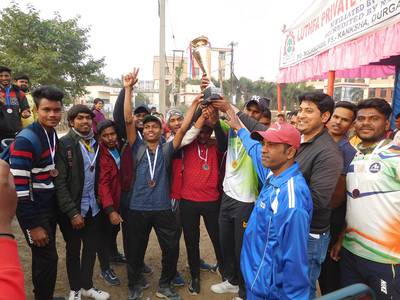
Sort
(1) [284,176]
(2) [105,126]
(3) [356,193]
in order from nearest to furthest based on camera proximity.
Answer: (1) [284,176] → (3) [356,193] → (2) [105,126]

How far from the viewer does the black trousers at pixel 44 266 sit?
107 inches

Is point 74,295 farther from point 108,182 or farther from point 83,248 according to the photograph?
point 108,182

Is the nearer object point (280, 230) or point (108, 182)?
point (280, 230)

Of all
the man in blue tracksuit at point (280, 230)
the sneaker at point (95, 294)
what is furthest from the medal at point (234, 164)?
the sneaker at point (95, 294)

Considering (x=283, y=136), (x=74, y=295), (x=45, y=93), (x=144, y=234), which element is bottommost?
(x=74, y=295)

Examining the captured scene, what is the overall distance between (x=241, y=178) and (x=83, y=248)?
1814 mm

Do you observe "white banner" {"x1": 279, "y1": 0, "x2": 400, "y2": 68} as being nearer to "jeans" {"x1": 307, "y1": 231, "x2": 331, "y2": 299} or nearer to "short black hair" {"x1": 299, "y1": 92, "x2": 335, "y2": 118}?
"short black hair" {"x1": 299, "y1": 92, "x2": 335, "y2": 118}

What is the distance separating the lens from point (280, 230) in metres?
1.73

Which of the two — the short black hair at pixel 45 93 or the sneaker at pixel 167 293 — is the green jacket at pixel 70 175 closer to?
the short black hair at pixel 45 93

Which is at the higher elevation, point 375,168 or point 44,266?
point 375,168

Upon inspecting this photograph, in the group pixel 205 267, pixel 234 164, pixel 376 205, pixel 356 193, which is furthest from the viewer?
pixel 205 267

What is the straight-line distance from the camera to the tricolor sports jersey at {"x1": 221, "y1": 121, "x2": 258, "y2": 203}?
9.68 ft

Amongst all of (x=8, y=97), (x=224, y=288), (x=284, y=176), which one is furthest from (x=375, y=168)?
(x=8, y=97)

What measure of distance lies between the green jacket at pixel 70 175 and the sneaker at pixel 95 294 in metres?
0.94
